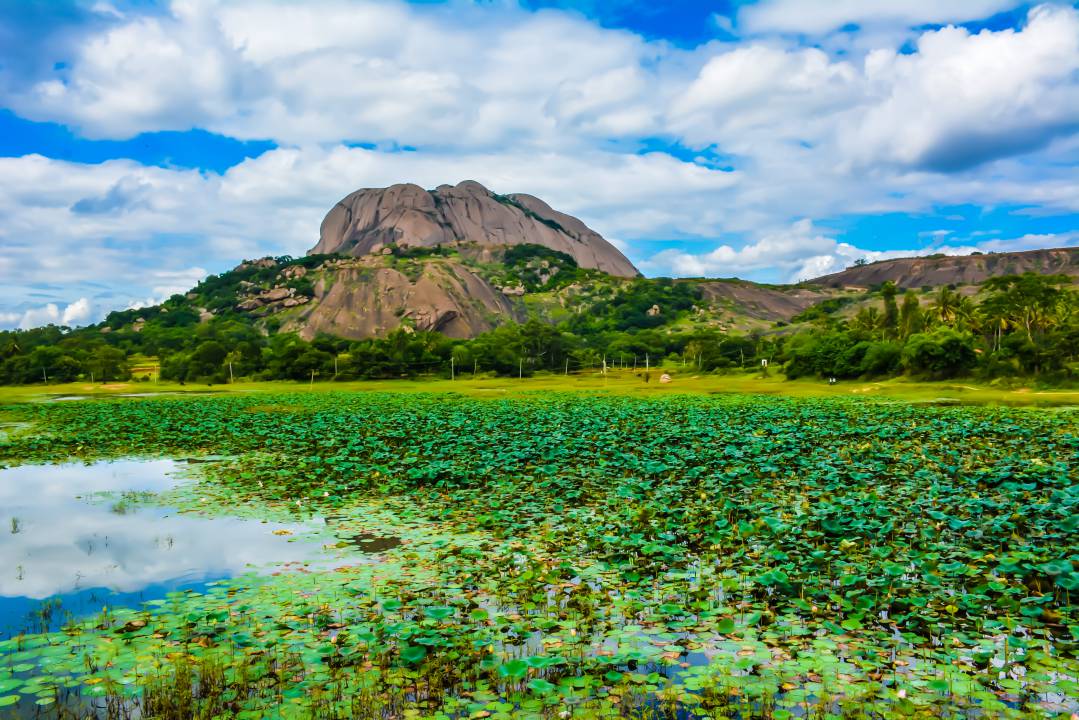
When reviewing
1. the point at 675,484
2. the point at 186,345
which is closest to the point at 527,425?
the point at 675,484

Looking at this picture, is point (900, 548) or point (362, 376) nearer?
point (900, 548)

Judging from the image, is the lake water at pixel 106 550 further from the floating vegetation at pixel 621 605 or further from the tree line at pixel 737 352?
the tree line at pixel 737 352

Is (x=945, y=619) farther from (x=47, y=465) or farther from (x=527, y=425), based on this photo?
(x=47, y=465)

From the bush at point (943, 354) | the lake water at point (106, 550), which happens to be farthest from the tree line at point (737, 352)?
the lake water at point (106, 550)

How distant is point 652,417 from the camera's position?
3531 centimetres

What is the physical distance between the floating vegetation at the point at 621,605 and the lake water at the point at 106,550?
0.75 meters

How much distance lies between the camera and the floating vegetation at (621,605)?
649cm

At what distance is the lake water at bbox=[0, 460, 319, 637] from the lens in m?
9.83

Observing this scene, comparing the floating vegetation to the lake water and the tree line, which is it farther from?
the tree line

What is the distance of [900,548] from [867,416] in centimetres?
2613

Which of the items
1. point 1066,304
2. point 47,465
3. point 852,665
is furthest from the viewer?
point 1066,304

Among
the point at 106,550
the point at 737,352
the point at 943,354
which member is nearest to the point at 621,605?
the point at 106,550

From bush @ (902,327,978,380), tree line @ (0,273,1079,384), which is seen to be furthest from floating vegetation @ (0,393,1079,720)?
tree line @ (0,273,1079,384)

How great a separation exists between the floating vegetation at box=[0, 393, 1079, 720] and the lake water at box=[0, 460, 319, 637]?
747 millimetres
